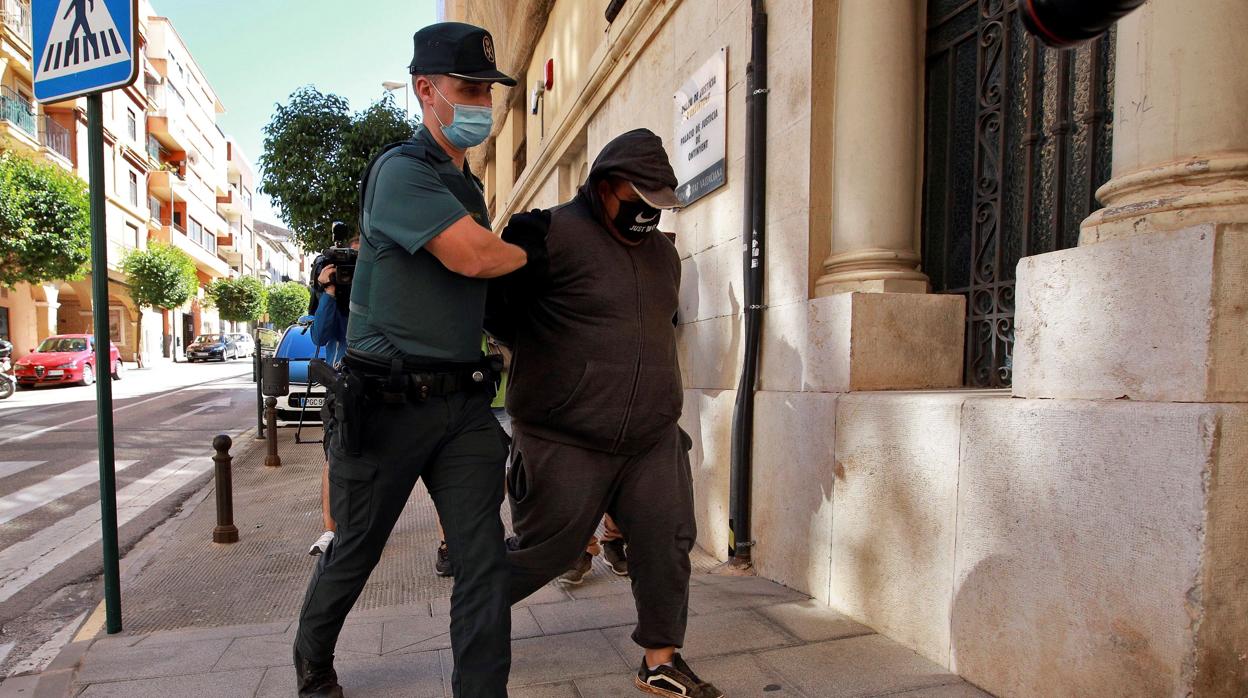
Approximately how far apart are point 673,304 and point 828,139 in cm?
166

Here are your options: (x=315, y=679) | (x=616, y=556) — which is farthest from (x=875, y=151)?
(x=315, y=679)

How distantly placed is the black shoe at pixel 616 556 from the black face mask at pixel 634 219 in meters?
2.10

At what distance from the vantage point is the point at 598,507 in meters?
2.45

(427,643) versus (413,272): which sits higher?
(413,272)

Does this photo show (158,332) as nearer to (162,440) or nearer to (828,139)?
(162,440)

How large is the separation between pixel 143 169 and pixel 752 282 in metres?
44.6

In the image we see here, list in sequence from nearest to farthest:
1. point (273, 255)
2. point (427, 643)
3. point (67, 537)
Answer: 1. point (427, 643)
2. point (67, 537)
3. point (273, 255)

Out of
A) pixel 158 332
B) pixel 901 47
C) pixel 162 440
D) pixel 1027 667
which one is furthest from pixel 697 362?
pixel 158 332

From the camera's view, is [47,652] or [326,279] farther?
[326,279]

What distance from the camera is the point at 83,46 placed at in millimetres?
3066

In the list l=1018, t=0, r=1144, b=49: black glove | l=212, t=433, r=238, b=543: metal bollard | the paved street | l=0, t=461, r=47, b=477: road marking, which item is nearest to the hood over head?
l=1018, t=0, r=1144, b=49: black glove

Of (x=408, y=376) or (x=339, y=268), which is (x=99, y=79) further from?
(x=408, y=376)

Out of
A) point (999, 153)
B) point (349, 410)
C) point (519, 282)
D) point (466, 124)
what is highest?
point (999, 153)

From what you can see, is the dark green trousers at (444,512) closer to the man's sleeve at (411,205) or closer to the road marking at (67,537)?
the man's sleeve at (411,205)
